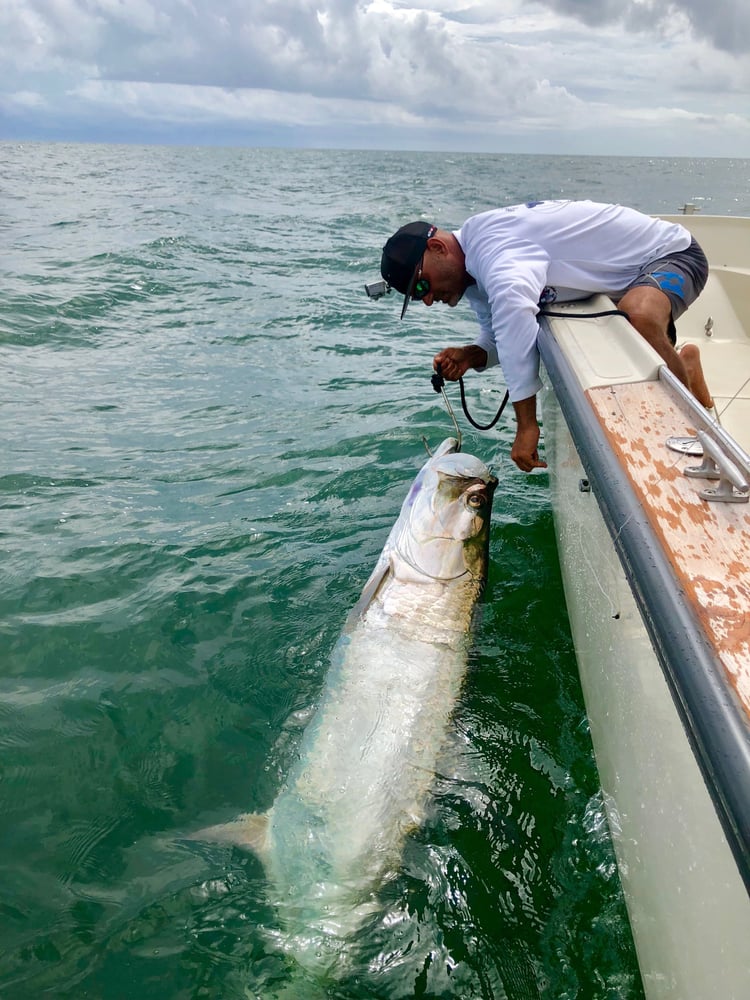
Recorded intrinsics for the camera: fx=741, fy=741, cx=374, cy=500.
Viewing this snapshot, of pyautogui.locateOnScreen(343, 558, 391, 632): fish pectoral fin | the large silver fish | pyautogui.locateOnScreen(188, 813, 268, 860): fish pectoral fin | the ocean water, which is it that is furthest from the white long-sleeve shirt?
pyautogui.locateOnScreen(188, 813, 268, 860): fish pectoral fin

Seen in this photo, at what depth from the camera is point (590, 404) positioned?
2541 mm

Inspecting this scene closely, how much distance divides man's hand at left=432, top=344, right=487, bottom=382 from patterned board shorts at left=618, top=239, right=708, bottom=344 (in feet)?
2.86

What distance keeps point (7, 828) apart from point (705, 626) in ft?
7.51

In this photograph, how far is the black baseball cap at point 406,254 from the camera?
3.56 meters

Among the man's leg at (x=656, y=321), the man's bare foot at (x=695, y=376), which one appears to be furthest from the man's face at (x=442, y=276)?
the man's bare foot at (x=695, y=376)

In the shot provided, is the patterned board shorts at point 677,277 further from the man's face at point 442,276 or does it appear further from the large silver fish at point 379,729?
the large silver fish at point 379,729

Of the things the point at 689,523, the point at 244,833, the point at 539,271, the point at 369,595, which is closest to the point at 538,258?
the point at 539,271

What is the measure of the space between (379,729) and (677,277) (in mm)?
2619

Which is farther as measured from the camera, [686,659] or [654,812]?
[654,812]

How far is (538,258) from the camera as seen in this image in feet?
11.4

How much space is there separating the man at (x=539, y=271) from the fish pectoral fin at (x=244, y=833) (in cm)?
177

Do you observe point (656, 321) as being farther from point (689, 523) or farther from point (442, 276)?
point (689, 523)

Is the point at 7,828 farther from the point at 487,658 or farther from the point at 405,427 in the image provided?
the point at 405,427

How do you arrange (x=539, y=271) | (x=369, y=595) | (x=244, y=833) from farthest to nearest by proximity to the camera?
(x=539, y=271)
(x=369, y=595)
(x=244, y=833)
